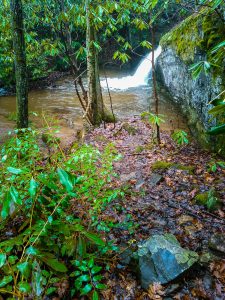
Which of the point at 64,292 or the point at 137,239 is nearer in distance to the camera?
the point at 64,292

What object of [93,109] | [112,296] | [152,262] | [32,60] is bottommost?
[112,296]

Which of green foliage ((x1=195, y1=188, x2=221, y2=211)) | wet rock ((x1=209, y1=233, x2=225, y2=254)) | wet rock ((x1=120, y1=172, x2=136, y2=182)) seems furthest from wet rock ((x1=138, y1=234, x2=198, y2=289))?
wet rock ((x1=120, y1=172, x2=136, y2=182))

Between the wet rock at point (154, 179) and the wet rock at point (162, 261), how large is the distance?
1.48 metres

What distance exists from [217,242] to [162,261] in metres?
0.77

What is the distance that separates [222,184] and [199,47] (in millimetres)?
3608

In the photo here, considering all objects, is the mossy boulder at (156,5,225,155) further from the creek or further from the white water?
the white water

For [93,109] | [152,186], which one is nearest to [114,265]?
[152,186]

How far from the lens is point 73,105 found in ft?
35.4

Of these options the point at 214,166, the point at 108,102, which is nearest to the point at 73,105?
the point at 108,102

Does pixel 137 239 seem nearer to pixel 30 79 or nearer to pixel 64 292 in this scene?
pixel 64 292

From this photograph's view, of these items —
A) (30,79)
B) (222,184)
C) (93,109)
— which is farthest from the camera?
(30,79)

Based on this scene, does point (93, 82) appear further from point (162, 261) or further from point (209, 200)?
point (162, 261)

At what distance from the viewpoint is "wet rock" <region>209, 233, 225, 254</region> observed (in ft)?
8.67

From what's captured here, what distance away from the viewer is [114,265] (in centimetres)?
250
